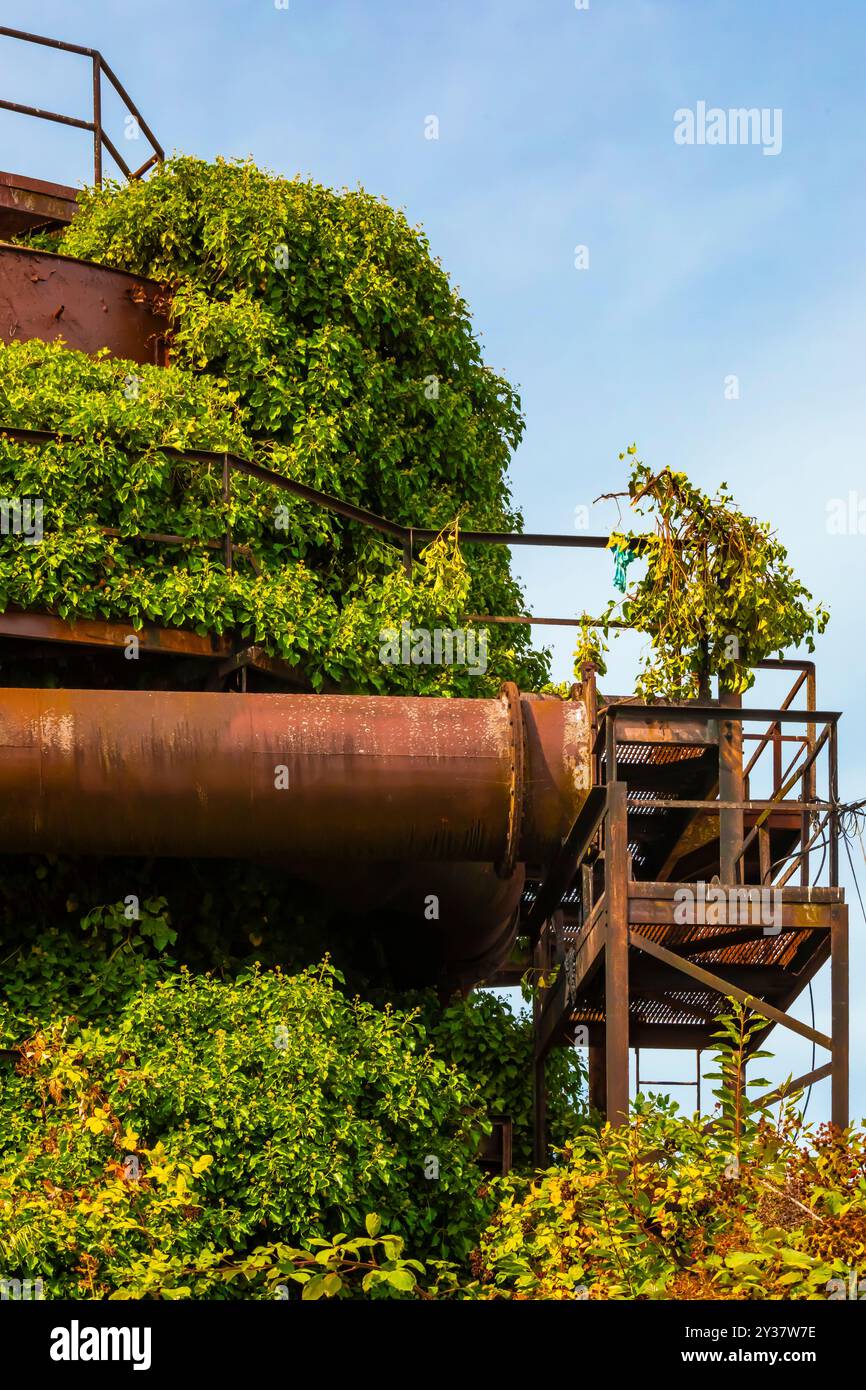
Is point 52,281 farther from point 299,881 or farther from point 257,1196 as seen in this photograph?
point 257,1196

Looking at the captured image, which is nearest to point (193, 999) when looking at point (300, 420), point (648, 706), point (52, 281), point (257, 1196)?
point (257, 1196)

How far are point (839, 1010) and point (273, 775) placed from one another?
443 cm

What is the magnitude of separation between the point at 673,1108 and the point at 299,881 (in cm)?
622

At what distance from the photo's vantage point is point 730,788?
15141 mm

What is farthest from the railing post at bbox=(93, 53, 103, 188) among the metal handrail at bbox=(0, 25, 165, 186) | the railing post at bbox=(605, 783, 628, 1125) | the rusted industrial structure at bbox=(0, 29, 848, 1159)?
the railing post at bbox=(605, 783, 628, 1125)

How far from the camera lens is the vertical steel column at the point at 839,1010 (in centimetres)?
1446

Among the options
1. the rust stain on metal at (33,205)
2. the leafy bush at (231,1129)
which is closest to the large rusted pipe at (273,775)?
the leafy bush at (231,1129)

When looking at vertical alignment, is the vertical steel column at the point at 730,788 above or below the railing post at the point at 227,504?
below

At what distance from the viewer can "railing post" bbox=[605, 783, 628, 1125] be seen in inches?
569

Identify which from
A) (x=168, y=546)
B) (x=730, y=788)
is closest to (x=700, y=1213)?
(x=730, y=788)

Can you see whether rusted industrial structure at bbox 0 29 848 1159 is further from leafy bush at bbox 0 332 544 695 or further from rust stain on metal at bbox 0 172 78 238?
rust stain on metal at bbox 0 172 78 238

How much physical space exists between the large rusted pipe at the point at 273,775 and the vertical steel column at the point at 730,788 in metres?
1.21

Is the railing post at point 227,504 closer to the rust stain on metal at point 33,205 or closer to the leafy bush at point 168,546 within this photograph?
the leafy bush at point 168,546

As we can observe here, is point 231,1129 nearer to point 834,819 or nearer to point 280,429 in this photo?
point 834,819
